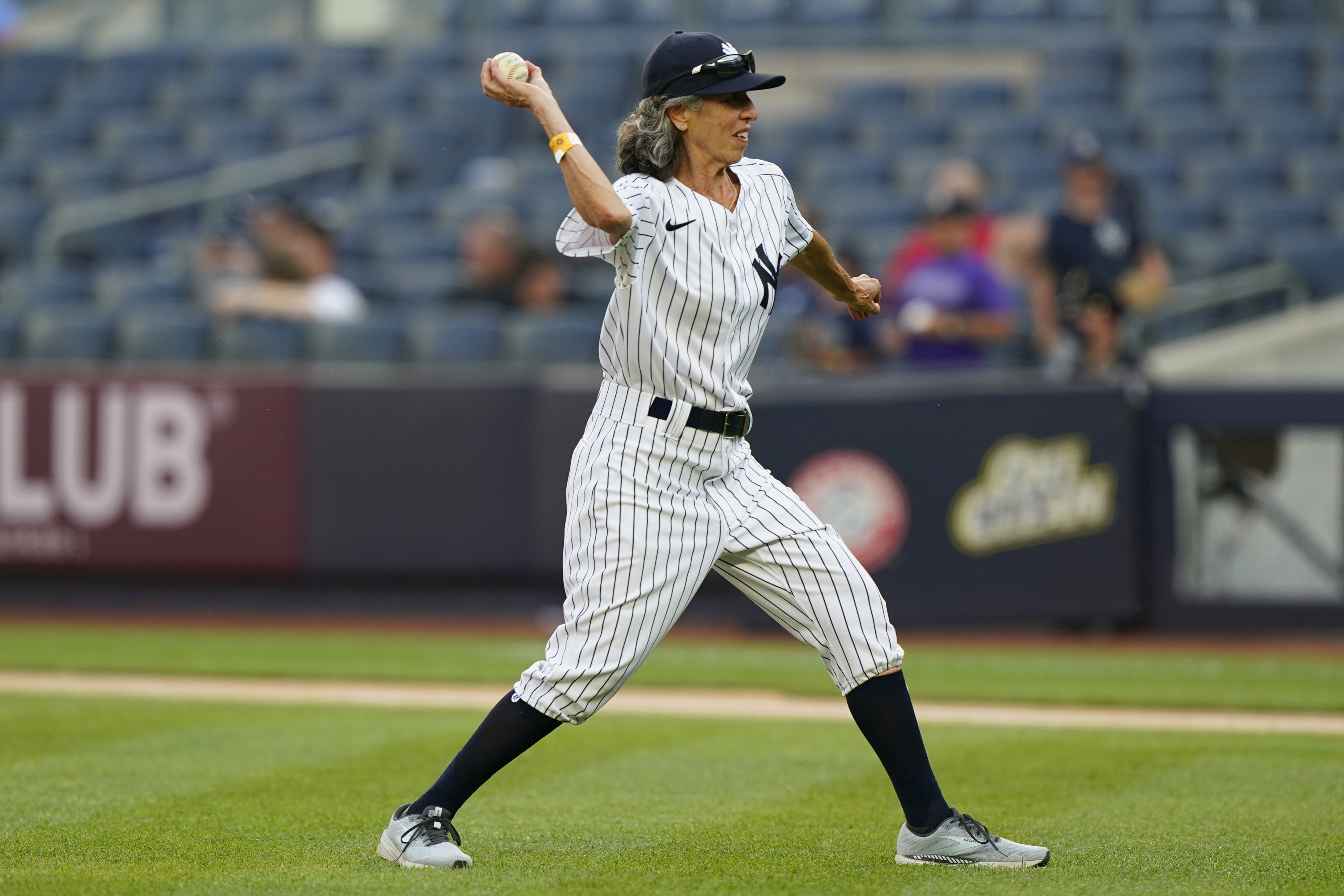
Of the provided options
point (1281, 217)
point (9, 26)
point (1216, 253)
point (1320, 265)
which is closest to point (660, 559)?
point (1320, 265)

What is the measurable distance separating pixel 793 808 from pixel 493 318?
6484 mm

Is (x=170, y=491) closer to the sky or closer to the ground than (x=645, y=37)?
closer to the ground

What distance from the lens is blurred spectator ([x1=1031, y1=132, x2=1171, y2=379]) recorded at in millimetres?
9422

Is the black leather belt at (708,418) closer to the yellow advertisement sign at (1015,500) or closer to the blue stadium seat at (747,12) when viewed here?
the yellow advertisement sign at (1015,500)

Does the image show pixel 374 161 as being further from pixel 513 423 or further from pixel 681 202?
pixel 681 202

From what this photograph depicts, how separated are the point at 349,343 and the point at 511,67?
7.12m

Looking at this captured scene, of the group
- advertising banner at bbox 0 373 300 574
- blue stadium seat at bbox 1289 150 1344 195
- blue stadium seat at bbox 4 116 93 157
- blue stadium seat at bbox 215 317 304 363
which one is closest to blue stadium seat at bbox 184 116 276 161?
blue stadium seat at bbox 4 116 93 157

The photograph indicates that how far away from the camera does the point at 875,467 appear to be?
9219 millimetres

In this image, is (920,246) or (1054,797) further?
(920,246)

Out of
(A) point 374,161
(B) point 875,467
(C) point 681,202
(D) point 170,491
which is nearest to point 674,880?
(C) point 681,202

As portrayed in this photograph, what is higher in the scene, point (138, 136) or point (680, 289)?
point (138, 136)

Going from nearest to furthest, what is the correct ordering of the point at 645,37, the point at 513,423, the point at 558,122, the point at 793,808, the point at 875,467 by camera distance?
the point at 558,122 < the point at 793,808 < the point at 875,467 < the point at 513,423 < the point at 645,37

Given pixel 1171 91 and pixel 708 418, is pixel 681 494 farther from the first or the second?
pixel 1171 91

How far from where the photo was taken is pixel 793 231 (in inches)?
169
